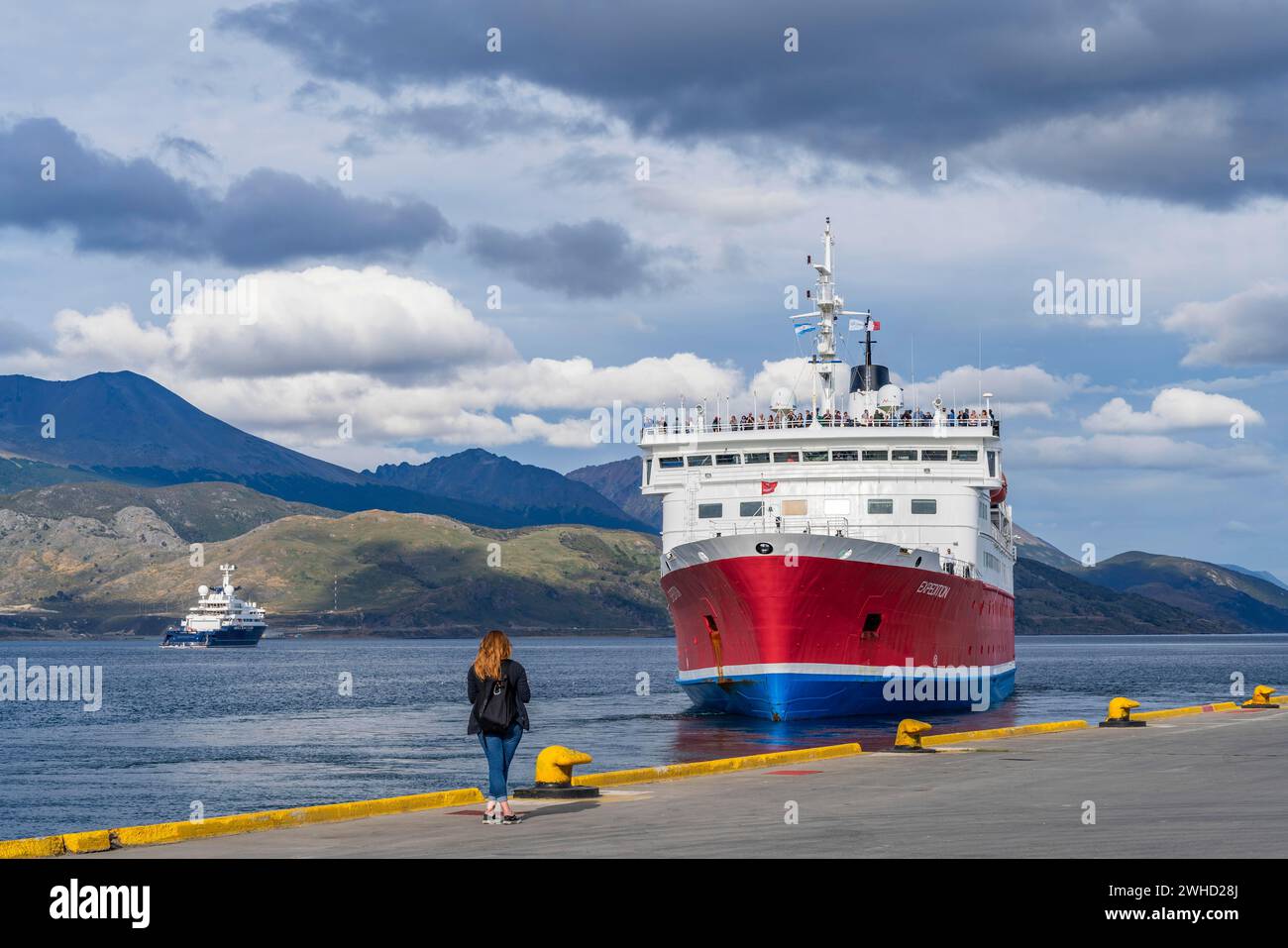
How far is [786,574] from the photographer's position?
4244 centimetres

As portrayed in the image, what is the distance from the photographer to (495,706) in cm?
1722

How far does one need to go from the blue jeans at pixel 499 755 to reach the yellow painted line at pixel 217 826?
6.14 ft

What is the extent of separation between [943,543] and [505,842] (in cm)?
3760

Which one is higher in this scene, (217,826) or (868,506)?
(868,506)

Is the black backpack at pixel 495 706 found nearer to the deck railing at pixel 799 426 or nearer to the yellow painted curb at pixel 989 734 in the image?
the yellow painted curb at pixel 989 734

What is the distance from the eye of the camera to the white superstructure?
51.0 metres

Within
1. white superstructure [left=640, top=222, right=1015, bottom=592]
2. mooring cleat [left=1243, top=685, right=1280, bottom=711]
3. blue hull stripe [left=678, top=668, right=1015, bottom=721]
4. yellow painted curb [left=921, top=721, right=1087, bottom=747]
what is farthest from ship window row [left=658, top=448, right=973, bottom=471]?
yellow painted curb [left=921, top=721, right=1087, bottom=747]

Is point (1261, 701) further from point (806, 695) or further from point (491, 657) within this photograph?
point (491, 657)

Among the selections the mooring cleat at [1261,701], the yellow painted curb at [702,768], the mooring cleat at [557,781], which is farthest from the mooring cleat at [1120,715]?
the mooring cleat at [557,781]

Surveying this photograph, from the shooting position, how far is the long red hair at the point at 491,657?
17.1 meters

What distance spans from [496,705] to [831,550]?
86.6 feet

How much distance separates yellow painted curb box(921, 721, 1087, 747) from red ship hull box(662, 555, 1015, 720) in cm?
1084

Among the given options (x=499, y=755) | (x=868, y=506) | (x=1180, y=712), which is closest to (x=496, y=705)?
(x=499, y=755)
